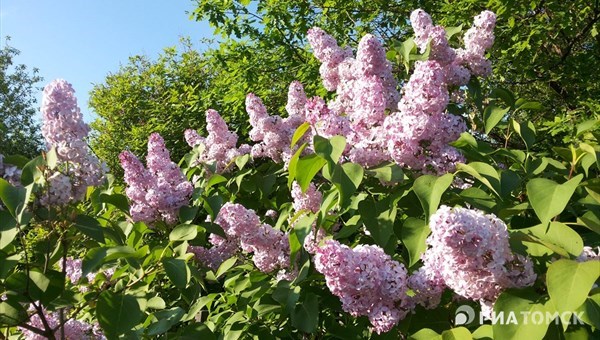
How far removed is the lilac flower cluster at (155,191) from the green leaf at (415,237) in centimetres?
125

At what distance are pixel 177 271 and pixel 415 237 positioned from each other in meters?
0.74

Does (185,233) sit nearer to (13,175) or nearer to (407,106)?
(13,175)

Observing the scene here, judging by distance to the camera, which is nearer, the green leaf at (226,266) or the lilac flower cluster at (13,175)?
the lilac flower cluster at (13,175)

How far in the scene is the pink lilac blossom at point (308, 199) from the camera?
2.23 meters

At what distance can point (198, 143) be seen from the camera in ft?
10.9

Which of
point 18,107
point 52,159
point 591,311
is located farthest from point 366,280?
point 18,107

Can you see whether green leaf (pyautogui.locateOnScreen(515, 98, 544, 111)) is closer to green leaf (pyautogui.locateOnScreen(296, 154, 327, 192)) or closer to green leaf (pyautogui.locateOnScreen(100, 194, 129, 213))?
green leaf (pyautogui.locateOnScreen(296, 154, 327, 192))

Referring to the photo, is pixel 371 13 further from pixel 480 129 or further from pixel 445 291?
pixel 445 291

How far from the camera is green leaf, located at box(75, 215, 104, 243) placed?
1725 mm

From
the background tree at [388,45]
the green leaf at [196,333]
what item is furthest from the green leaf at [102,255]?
the background tree at [388,45]

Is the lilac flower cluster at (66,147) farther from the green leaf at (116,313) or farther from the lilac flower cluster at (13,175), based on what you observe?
the green leaf at (116,313)

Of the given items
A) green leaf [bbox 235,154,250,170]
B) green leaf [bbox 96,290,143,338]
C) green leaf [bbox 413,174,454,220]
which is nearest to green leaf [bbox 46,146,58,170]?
green leaf [bbox 96,290,143,338]

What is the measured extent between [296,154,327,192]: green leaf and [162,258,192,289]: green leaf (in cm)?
46

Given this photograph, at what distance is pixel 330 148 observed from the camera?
1.73 metres
